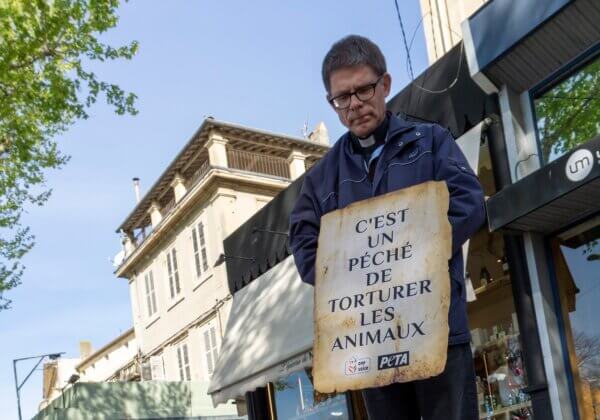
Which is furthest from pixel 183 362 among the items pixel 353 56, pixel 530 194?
pixel 353 56

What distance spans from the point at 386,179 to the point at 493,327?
6.27 m

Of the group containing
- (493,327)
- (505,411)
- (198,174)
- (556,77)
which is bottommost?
(505,411)

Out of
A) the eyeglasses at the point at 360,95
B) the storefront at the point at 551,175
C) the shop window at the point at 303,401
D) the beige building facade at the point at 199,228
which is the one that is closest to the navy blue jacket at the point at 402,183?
the eyeglasses at the point at 360,95

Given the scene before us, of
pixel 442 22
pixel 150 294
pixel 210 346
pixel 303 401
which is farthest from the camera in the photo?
pixel 150 294

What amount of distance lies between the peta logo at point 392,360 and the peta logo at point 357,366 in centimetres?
4

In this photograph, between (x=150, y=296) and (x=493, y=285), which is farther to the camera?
(x=150, y=296)

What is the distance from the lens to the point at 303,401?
10.6 meters

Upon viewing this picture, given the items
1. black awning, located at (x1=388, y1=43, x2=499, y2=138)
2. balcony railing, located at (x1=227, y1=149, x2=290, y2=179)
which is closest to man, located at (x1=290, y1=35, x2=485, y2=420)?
black awning, located at (x1=388, y1=43, x2=499, y2=138)

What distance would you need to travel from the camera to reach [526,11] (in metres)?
7.88

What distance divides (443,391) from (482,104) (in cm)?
643

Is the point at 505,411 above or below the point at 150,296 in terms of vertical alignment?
below

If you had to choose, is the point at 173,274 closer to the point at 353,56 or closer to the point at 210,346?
the point at 210,346

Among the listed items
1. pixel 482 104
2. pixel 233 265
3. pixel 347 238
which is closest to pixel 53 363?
pixel 233 265

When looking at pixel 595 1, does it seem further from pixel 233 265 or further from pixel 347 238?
pixel 233 265
